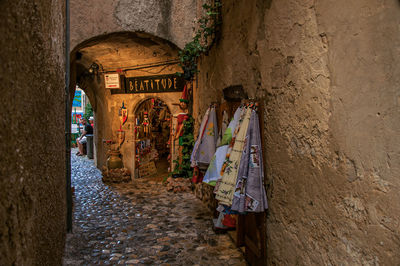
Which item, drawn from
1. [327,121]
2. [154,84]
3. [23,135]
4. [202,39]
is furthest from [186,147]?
[23,135]

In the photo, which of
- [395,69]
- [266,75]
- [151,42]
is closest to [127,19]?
[151,42]

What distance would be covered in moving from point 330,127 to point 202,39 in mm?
4216

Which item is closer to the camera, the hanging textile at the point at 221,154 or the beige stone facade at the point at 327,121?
the beige stone facade at the point at 327,121

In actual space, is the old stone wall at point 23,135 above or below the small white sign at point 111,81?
below

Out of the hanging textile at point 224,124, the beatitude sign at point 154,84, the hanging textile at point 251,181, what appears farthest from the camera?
the beatitude sign at point 154,84

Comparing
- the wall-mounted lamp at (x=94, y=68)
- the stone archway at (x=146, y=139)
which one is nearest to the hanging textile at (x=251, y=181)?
the stone archway at (x=146, y=139)

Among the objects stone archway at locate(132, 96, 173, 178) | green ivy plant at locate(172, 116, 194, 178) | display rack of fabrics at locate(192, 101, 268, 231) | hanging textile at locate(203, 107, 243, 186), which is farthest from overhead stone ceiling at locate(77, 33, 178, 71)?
display rack of fabrics at locate(192, 101, 268, 231)

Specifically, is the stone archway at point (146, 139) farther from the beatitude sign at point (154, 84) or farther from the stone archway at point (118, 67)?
the beatitude sign at point (154, 84)

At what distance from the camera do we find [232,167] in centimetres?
243

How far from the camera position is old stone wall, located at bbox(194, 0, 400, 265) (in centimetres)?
122

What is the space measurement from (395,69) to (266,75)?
4.54 feet

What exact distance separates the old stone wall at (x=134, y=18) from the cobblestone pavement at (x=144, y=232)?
3313 mm

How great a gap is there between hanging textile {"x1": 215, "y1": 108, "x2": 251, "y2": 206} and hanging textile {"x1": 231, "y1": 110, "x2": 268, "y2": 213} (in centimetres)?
4

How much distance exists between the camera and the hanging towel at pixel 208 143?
3.86 meters
